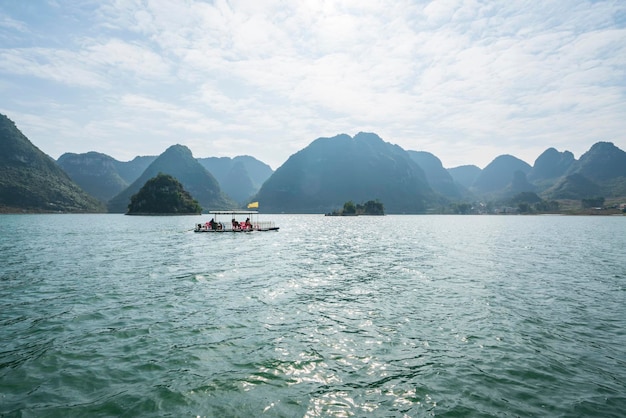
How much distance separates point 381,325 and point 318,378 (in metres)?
6.81

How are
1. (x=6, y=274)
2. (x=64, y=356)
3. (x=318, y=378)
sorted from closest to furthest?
(x=318, y=378) < (x=64, y=356) < (x=6, y=274)

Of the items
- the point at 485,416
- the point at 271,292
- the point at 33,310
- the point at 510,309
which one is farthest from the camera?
the point at 271,292

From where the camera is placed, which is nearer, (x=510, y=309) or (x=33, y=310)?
(x=33, y=310)

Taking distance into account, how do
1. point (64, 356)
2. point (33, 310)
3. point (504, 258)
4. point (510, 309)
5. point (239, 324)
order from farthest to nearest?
point (504, 258), point (510, 309), point (33, 310), point (239, 324), point (64, 356)

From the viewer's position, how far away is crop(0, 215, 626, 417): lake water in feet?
34.3

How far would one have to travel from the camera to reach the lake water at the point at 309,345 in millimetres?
10445

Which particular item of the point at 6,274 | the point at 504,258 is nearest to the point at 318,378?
the point at 6,274

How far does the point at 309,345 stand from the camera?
1507 cm

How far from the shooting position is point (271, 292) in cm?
2498

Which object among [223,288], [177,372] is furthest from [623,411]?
[223,288]

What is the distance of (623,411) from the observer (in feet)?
33.1

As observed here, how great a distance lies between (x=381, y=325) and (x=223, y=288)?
Result: 533 inches

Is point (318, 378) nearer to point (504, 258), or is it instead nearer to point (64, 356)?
point (64, 356)

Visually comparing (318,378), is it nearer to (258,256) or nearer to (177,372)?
(177,372)
